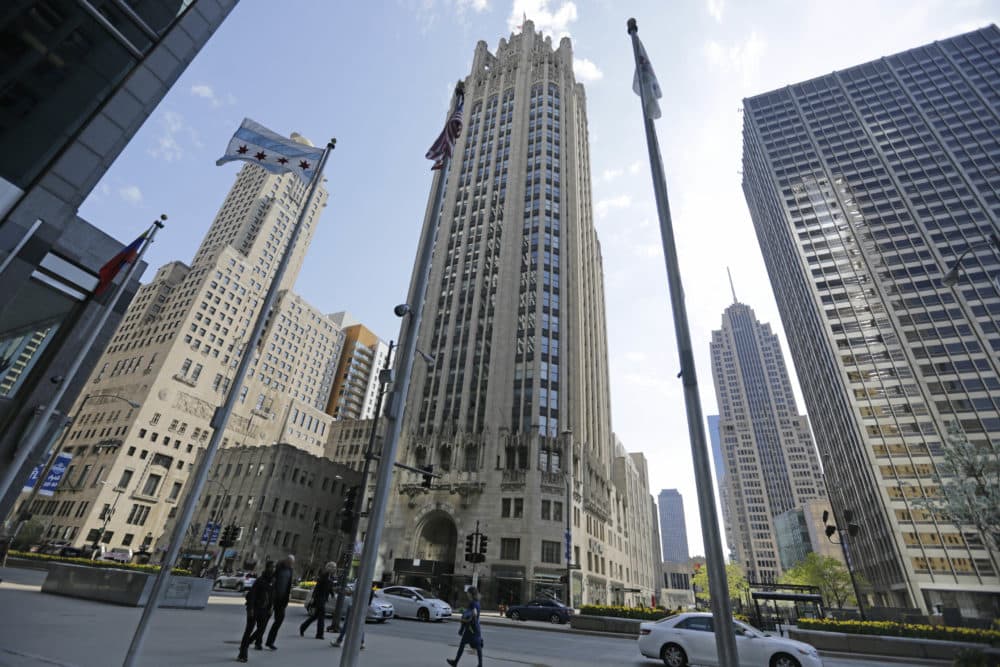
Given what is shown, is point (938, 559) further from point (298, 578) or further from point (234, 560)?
point (234, 560)

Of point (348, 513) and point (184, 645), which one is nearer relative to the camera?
point (184, 645)

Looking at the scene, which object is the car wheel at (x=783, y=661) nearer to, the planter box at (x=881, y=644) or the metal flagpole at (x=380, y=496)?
the planter box at (x=881, y=644)

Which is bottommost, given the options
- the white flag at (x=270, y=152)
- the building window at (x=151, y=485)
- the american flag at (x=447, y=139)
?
the american flag at (x=447, y=139)

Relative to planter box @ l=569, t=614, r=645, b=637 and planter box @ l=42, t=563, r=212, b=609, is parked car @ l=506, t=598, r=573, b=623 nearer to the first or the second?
planter box @ l=569, t=614, r=645, b=637

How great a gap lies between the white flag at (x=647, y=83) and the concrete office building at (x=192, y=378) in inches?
3186

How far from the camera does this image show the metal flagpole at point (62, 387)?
10.5 m

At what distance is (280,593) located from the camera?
35.3 feet

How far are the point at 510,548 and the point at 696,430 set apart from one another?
44.9m

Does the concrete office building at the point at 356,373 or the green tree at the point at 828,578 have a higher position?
the concrete office building at the point at 356,373

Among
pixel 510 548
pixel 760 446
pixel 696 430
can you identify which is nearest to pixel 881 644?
pixel 696 430

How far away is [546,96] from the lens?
79.2 m

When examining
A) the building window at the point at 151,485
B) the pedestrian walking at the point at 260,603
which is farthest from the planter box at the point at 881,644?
the building window at the point at 151,485

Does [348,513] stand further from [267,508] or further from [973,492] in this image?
[267,508]

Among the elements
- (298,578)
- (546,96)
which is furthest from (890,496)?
(298,578)
